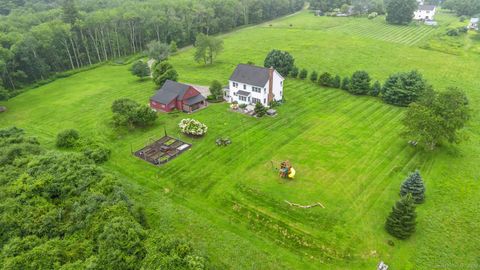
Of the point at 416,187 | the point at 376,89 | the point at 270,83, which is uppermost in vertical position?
the point at 270,83

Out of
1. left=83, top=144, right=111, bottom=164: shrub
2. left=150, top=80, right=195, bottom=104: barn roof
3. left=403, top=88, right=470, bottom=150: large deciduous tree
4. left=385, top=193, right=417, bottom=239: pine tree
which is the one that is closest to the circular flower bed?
left=150, top=80, right=195, bottom=104: barn roof

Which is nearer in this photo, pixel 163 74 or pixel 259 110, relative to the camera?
pixel 259 110

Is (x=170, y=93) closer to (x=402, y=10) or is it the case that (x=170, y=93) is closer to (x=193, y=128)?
(x=193, y=128)

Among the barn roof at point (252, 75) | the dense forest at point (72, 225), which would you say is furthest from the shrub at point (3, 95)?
the barn roof at point (252, 75)

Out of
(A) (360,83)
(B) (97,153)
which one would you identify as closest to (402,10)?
(A) (360,83)

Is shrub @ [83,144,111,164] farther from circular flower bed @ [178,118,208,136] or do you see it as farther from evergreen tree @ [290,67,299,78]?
evergreen tree @ [290,67,299,78]

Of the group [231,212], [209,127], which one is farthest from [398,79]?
[231,212]

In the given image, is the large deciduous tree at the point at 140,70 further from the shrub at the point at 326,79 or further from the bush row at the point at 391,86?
the bush row at the point at 391,86
